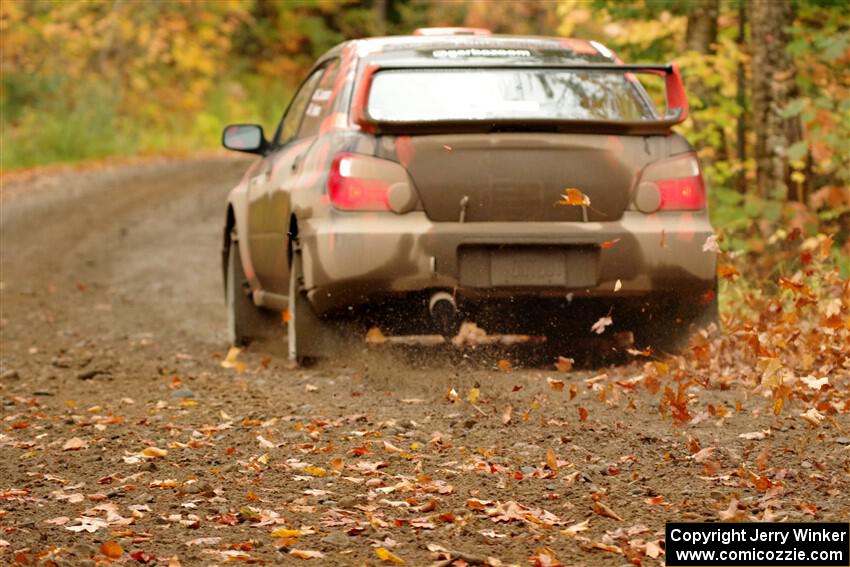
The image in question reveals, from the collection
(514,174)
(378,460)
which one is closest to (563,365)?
(514,174)

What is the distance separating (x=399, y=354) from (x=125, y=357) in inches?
88.1

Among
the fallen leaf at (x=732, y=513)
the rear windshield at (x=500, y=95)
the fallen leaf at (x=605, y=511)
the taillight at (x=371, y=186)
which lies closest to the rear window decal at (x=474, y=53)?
the rear windshield at (x=500, y=95)

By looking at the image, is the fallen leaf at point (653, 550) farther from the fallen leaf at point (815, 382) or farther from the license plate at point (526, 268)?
the license plate at point (526, 268)

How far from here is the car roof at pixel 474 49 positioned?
330 inches

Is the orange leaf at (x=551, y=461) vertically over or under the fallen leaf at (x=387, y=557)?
under

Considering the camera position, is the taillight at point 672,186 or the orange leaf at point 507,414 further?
the taillight at point 672,186

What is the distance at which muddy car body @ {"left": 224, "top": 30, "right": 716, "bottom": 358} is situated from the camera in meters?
7.57

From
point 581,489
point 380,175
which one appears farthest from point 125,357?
point 581,489

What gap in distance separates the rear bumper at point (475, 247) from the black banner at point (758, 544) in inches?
121

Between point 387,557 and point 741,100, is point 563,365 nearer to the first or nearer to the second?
point 387,557

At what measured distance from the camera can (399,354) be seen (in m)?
8.33

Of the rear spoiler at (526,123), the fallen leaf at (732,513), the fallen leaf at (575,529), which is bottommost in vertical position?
the fallen leaf at (575,529)

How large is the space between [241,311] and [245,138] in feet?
3.83

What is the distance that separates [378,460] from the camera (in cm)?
580
